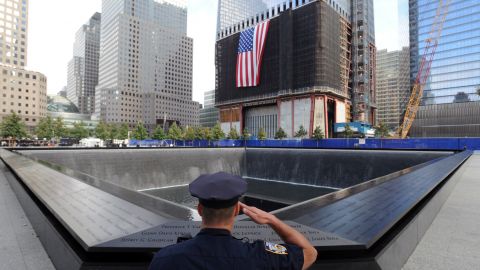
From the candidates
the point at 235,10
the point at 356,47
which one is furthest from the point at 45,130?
the point at 356,47

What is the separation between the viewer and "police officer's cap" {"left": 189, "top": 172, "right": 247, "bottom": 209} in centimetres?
181

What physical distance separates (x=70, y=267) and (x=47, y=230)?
1.77m

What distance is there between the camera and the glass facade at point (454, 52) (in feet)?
373

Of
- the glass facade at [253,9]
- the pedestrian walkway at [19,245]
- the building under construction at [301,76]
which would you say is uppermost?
the glass facade at [253,9]

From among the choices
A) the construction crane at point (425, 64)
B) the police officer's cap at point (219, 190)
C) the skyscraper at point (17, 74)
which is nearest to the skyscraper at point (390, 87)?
the construction crane at point (425, 64)

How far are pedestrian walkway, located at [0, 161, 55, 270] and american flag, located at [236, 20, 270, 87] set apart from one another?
329ft

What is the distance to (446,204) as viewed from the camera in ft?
30.3

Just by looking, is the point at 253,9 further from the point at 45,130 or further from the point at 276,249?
the point at 276,249

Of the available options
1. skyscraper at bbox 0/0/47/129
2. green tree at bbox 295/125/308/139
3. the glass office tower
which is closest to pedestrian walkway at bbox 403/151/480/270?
green tree at bbox 295/125/308/139

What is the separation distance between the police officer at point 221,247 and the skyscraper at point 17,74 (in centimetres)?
13994

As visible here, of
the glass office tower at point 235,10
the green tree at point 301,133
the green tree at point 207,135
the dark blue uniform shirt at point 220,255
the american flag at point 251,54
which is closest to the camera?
the dark blue uniform shirt at point 220,255

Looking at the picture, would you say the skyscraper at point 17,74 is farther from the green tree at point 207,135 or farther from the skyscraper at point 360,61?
the skyscraper at point 360,61

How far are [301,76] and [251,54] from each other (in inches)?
862

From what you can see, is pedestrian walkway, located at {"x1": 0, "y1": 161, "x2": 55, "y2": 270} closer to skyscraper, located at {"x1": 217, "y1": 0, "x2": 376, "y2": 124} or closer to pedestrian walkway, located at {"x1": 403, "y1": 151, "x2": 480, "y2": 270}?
pedestrian walkway, located at {"x1": 403, "y1": 151, "x2": 480, "y2": 270}
